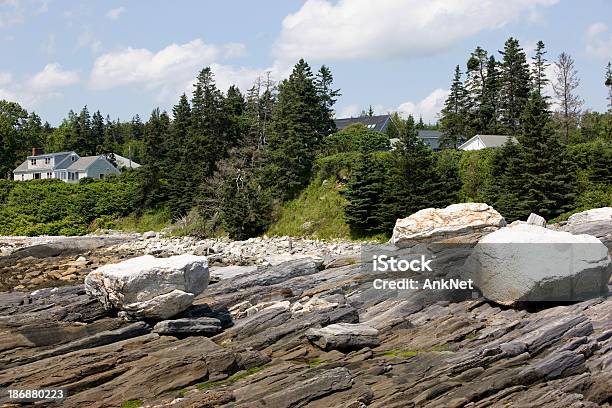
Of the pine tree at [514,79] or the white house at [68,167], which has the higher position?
the pine tree at [514,79]

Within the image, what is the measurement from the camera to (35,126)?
10731cm

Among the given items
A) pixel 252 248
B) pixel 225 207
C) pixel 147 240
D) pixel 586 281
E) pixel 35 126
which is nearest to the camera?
pixel 586 281

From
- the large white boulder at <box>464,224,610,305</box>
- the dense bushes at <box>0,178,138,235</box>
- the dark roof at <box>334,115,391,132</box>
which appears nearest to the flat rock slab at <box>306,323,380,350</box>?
the large white boulder at <box>464,224,610,305</box>

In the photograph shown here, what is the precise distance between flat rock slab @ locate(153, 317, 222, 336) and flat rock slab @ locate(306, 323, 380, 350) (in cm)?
257

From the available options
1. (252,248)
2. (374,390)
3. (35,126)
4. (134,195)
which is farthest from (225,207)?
(35,126)

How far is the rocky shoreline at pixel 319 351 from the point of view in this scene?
38.8 ft

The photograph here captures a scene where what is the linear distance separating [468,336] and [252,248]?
25.3 m

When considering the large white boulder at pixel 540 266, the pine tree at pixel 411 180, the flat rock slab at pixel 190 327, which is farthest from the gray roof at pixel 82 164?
the large white boulder at pixel 540 266

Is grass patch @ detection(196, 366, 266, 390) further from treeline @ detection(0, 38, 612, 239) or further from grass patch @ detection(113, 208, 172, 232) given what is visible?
grass patch @ detection(113, 208, 172, 232)

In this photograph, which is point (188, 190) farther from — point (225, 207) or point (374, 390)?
point (374, 390)

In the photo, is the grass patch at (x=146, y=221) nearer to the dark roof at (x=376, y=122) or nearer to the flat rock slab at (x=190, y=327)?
the dark roof at (x=376, y=122)

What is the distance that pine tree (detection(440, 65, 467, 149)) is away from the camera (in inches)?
Result: 2373

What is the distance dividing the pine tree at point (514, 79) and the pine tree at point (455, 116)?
16.2 ft

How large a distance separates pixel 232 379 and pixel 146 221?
47.2 metres
